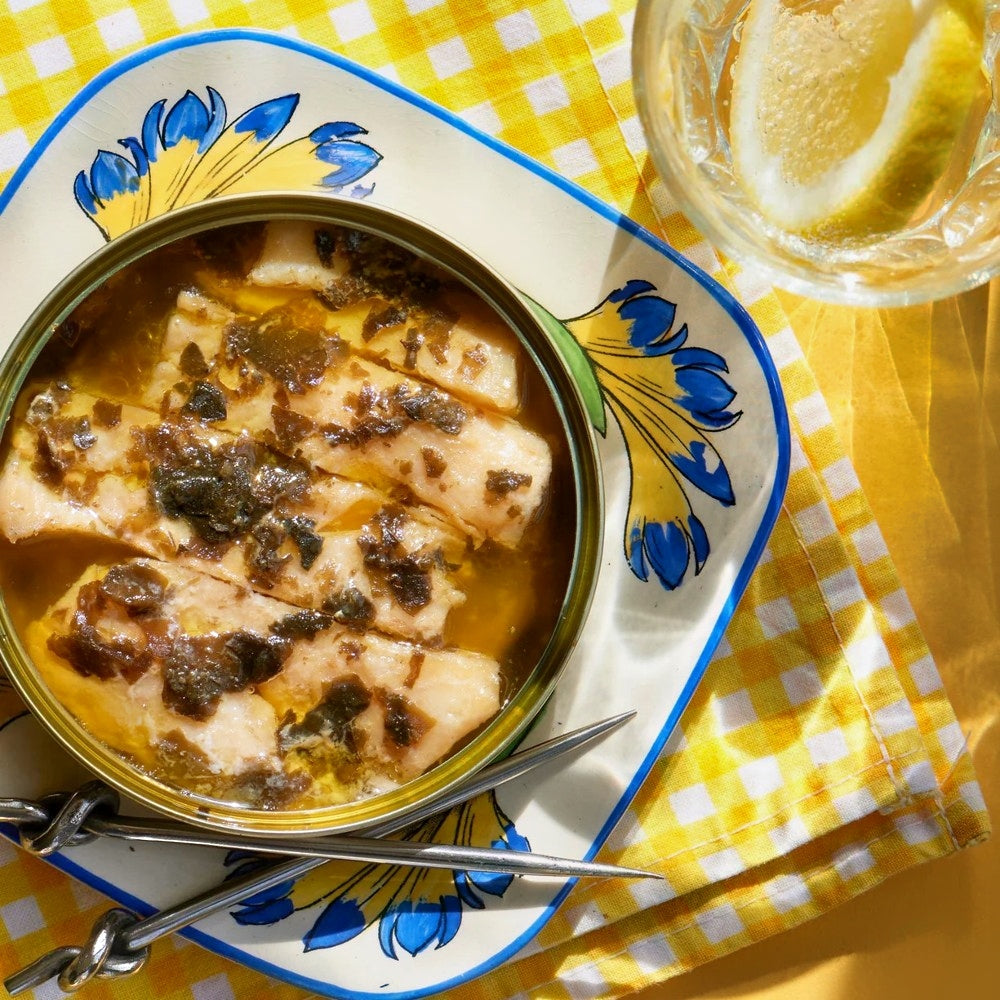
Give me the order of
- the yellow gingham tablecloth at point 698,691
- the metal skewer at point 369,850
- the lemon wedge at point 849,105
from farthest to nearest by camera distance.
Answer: the yellow gingham tablecloth at point 698,691
the metal skewer at point 369,850
the lemon wedge at point 849,105

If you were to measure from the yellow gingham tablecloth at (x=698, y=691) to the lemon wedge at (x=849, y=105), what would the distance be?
163 millimetres

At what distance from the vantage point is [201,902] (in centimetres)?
140

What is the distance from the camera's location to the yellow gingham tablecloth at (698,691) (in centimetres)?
147

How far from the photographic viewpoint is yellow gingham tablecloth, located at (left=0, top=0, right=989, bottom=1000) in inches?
57.9

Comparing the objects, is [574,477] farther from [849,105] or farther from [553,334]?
[849,105]

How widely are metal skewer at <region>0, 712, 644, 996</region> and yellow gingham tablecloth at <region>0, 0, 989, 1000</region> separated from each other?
11 centimetres

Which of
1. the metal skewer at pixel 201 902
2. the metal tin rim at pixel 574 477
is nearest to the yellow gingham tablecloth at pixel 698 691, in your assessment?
the metal skewer at pixel 201 902

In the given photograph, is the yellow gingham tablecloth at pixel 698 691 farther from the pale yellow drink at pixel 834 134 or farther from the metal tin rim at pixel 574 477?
the metal tin rim at pixel 574 477

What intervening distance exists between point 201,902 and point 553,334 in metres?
0.92

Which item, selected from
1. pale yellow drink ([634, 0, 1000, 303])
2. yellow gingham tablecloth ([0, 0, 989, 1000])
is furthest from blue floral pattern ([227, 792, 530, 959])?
pale yellow drink ([634, 0, 1000, 303])

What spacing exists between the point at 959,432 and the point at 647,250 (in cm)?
64

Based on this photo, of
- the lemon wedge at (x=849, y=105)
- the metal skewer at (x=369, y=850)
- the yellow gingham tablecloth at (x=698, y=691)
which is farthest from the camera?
the yellow gingham tablecloth at (x=698, y=691)

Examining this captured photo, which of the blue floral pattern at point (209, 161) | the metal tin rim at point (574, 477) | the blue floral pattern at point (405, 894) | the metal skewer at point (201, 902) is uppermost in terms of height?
the blue floral pattern at point (209, 161)

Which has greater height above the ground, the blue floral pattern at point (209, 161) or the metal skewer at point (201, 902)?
the blue floral pattern at point (209, 161)
